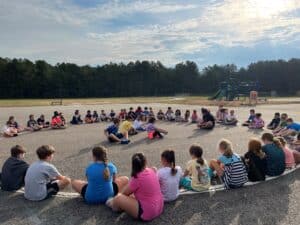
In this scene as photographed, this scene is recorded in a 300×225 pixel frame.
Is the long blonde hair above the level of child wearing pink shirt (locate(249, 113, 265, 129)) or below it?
above

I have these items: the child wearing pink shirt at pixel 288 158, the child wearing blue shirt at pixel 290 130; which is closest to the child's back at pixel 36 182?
the child wearing pink shirt at pixel 288 158

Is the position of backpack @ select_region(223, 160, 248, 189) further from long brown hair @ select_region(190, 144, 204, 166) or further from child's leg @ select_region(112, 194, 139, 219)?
child's leg @ select_region(112, 194, 139, 219)

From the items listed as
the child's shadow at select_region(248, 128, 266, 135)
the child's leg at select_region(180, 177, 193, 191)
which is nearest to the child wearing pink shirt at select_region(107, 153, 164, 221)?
the child's leg at select_region(180, 177, 193, 191)

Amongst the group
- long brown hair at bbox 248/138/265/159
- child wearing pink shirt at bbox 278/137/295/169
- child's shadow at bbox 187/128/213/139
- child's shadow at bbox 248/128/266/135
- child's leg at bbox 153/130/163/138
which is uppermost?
long brown hair at bbox 248/138/265/159

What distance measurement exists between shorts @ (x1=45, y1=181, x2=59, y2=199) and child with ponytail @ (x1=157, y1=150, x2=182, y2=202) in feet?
6.97

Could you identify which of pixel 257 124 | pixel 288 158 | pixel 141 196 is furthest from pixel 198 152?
pixel 257 124

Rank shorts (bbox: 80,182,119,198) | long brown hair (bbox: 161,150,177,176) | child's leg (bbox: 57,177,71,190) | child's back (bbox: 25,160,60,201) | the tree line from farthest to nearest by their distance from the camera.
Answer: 1. the tree line
2. child's leg (bbox: 57,177,71,190)
3. child's back (bbox: 25,160,60,201)
4. shorts (bbox: 80,182,119,198)
5. long brown hair (bbox: 161,150,177,176)

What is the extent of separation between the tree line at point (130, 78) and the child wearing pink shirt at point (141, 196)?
3133 inches

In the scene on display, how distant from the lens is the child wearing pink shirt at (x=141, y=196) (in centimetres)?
509

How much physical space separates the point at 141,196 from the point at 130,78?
299ft

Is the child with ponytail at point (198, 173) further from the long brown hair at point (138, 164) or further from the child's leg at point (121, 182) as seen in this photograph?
A: the long brown hair at point (138, 164)

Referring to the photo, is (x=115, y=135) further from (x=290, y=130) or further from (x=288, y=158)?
(x=290, y=130)

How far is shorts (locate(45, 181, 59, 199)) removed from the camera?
6212mm

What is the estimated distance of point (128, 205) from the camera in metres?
5.14
